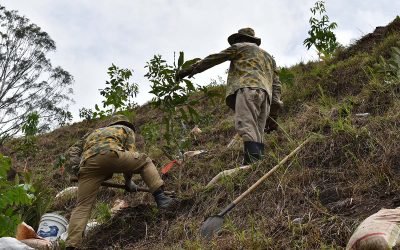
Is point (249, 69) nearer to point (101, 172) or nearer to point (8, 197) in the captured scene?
point (101, 172)

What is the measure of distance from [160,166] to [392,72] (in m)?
3.14

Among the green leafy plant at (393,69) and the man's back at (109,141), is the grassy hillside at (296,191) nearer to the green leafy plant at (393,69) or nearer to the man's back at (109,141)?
the green leafy plant at (393,69)

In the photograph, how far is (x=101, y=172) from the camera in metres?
4.89

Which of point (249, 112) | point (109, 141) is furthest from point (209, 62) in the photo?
point (109, 141)

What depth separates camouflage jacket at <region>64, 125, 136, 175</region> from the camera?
15.9 ft

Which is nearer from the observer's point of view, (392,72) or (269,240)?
(269,240)

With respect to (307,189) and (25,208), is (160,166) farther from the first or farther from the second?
(307,189)

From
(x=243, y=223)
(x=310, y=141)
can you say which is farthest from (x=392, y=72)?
(x=243, y=223)

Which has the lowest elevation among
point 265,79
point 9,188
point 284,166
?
point 284,166

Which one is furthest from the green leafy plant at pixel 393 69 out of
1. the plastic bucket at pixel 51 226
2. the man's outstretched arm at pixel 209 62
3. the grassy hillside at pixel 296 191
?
the plastic bucket at pixel 51 226

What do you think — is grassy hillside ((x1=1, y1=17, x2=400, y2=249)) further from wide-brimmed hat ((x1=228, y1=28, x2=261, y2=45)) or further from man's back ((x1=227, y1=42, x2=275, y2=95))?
wide-brimmed hat ((x1=228, y1=28, x2=261, y2=45))

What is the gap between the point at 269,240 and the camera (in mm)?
3191

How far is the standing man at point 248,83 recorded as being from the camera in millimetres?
5133

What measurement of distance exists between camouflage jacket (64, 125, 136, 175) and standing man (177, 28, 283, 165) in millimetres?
800
